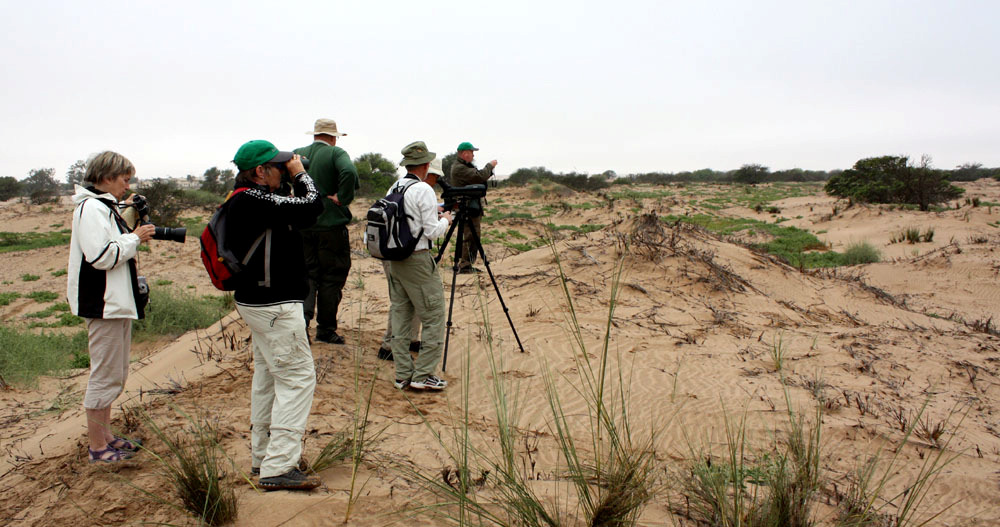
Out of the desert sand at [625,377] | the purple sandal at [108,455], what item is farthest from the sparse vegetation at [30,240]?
the purple sandal at [108,455]

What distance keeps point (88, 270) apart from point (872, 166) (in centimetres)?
3010

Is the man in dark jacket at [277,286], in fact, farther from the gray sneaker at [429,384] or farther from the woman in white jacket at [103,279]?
the gray sneaker at [429,384]

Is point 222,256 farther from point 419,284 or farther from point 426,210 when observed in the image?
point 419,284

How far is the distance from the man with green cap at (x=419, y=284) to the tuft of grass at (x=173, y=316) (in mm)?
4396

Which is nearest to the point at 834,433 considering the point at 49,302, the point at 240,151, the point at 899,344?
the point at 899,344

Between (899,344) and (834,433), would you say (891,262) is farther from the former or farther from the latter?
(834,433)

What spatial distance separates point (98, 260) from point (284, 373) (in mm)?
1153

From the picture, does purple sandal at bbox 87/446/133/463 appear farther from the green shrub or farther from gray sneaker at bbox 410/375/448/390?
the green shrub

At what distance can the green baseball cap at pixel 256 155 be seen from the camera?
2.54m

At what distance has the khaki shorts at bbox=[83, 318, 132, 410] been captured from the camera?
2.87 meters

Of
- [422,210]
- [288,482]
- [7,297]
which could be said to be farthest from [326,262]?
[7,297]

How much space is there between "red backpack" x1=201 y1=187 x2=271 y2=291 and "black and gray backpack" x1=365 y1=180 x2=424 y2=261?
131cm

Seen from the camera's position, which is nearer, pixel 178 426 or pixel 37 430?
pixel 178 426

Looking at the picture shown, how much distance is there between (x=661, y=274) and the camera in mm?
7980
